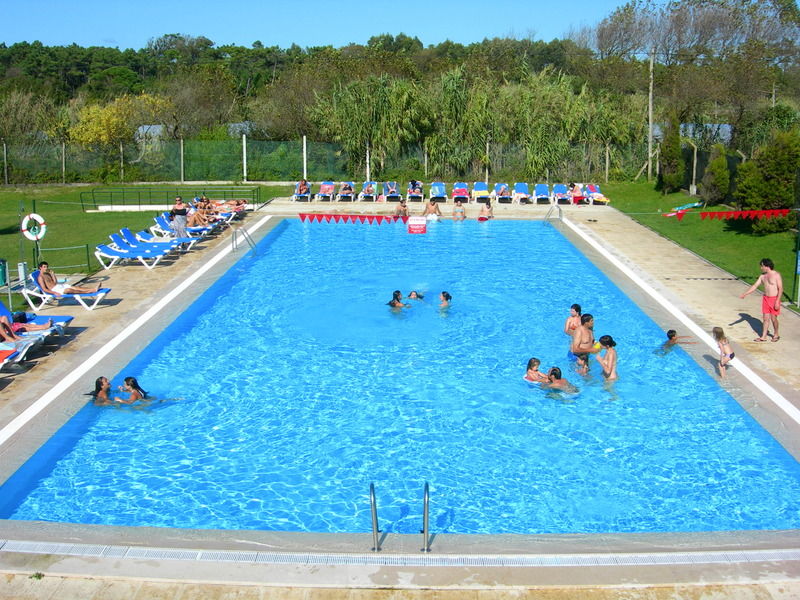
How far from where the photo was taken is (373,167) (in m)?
33.3

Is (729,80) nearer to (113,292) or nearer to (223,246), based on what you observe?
(223,246)

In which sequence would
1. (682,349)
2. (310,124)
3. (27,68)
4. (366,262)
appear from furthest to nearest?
1. (27,68)
2. (310,124)
3. (366,262)
4. (682,349)

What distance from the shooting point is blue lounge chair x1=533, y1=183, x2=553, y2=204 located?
28609 mm

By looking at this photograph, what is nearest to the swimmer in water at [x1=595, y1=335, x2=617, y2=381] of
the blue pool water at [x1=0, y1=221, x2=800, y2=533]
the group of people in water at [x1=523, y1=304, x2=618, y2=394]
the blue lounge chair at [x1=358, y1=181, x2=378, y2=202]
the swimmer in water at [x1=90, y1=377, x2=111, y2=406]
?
the group of people in water at [x1=523, y1=304, x2=618, y2=394]

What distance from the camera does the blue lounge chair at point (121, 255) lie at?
17.4 m

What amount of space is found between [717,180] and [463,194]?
870 cm

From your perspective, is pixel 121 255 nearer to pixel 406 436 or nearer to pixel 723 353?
pixel 406 436

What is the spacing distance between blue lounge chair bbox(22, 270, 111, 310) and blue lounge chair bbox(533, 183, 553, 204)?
17.7 meters

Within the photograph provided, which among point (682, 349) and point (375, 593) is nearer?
point (375, 593)

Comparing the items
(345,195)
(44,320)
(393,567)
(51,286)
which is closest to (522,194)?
(345,195)

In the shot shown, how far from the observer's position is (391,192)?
29297 millimetres

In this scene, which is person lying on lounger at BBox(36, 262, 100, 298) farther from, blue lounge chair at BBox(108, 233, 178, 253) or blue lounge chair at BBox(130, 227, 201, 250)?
blue lounge chair at BBox(130, 227, 201, 250)

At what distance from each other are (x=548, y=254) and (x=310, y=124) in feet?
67.7

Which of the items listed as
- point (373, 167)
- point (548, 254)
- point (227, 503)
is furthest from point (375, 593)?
point (373, 167)
